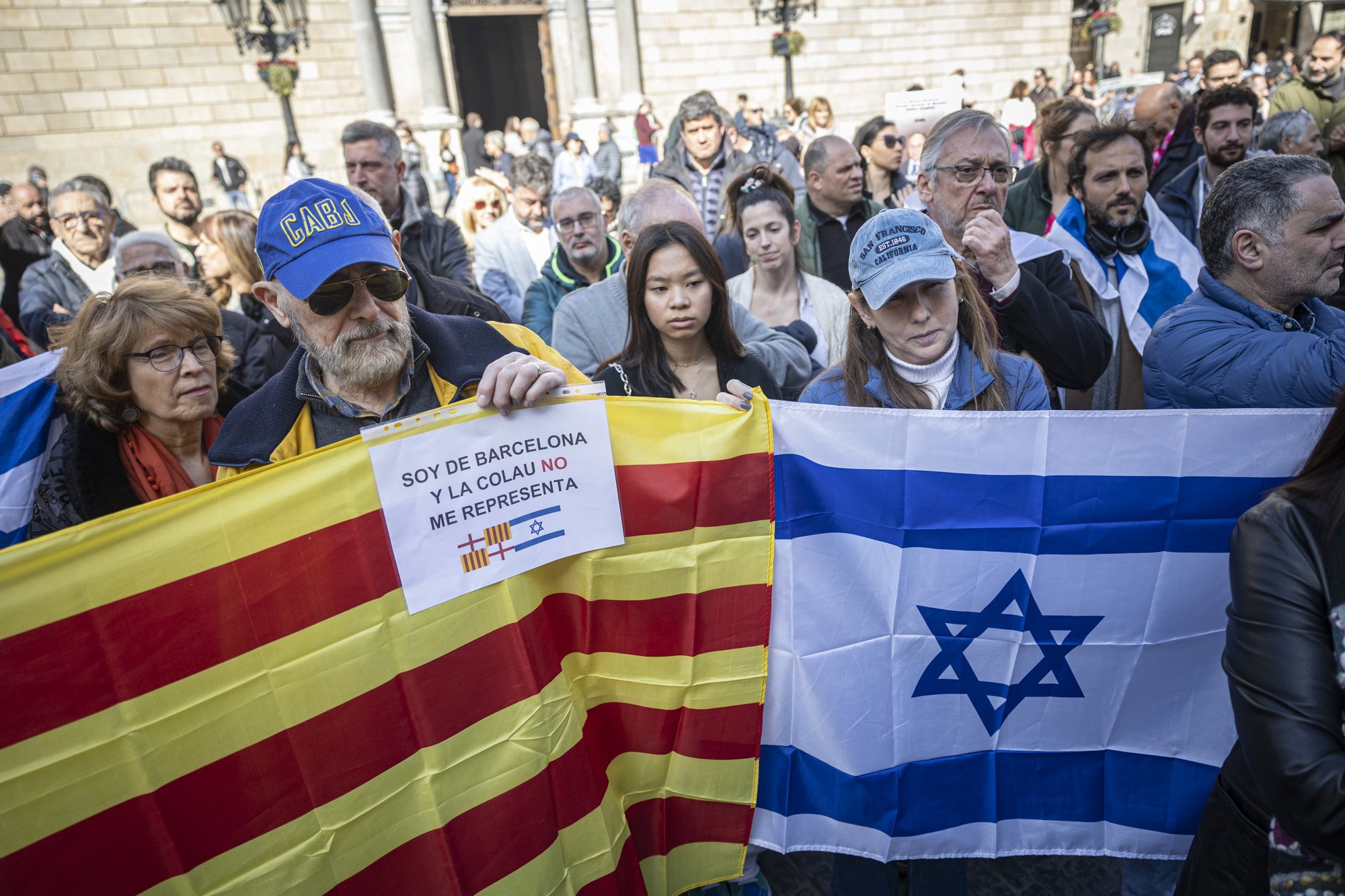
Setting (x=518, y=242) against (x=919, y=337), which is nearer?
(x=919, y=337)

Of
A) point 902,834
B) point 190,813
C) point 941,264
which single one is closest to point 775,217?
point 941,264

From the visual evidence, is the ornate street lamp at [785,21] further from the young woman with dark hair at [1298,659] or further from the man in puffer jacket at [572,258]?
the young woman with dark hair at [1298,659]

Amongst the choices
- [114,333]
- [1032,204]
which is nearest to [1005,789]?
[114,333]

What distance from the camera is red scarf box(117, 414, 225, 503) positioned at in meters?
Answer: 2.24

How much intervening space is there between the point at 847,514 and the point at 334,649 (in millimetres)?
1221

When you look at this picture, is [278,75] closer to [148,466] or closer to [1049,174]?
[1049,174]

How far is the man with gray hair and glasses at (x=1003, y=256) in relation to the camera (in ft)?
8.09

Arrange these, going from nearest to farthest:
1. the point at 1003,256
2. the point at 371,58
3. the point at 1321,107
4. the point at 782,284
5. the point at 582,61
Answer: the point at 1003,256 → the point at 782,284 → the point at 1321,107 → the point at 371,58 → the point at 582,61

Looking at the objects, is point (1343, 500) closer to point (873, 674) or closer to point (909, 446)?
point (909, 446)

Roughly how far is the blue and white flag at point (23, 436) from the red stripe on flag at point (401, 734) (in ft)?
3.33

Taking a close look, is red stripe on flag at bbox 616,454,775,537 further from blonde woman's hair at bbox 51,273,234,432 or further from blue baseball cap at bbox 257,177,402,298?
blonde woman's hair at bbox 51,273,234,432

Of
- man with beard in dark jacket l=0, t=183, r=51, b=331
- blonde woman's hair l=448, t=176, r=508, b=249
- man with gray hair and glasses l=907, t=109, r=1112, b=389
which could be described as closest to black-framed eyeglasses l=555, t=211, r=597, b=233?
blonde woman's hair l=448, t=176, r=508, b=249

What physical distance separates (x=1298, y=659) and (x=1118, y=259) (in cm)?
237

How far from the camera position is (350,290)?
1951 mm
